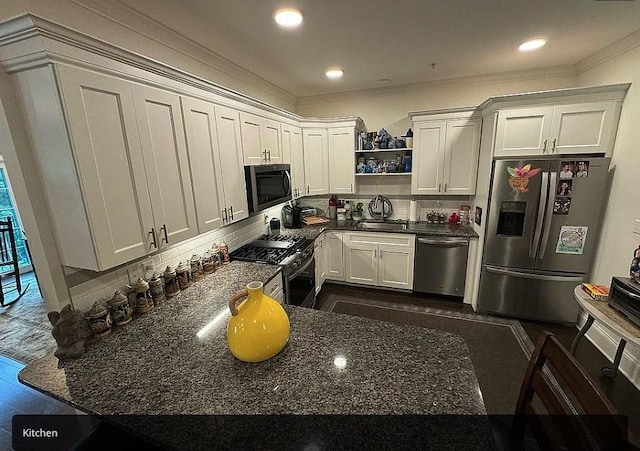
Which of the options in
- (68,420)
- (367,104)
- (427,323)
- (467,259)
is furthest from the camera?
(367,104)

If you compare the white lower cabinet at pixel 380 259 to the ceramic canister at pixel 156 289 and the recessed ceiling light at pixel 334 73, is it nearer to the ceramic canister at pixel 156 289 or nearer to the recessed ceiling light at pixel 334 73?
the recessed ceiling light at pixel 334 73

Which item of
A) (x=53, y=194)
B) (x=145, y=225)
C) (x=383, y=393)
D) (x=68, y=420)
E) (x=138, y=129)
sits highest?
(x=138, y=129)

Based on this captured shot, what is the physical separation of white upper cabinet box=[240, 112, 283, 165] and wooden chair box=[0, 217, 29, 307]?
3.56m

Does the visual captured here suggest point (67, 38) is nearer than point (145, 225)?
Yes

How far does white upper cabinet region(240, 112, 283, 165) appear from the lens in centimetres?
226

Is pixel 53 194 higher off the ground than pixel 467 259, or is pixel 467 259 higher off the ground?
pixel 53 194

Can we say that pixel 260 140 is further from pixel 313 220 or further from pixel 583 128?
pixel 583 128

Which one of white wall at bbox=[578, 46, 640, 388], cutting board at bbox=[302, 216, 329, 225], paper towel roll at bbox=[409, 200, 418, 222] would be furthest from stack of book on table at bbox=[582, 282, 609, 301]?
cutting board at bbox=[302, 216, 329, 225]

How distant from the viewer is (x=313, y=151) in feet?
11.9

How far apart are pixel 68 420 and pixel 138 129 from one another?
2218mm

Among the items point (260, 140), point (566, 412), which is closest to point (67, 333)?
point (260, 140)

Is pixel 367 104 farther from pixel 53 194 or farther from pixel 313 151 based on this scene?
pixel 53 194

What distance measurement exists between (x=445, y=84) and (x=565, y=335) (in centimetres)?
312

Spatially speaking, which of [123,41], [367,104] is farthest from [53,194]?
[367,104]
